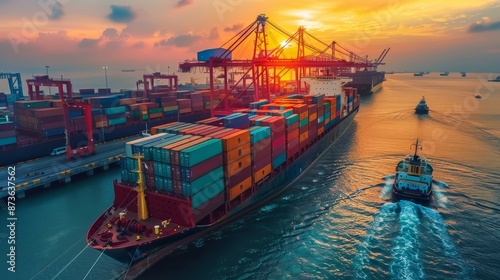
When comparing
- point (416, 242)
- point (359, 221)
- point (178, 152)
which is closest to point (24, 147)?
point (178, 152)

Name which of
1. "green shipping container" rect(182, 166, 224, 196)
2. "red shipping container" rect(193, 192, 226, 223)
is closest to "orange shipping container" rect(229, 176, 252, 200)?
"red shipping container" rect(193, 192, 226, 223)

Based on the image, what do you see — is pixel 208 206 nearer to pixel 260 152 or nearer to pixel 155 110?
pixel 260 152

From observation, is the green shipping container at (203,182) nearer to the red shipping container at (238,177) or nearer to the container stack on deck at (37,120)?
the red shipping container at (238,177)

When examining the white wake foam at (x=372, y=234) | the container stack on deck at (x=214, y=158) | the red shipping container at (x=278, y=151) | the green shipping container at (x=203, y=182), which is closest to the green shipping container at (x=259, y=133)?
the container stack on deck at (x=214, y=158)

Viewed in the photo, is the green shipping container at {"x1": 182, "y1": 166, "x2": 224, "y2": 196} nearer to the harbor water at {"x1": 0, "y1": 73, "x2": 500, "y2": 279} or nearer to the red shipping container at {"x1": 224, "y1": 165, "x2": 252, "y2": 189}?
the red shipping container at {"x1": 224, "y1": 165, "x2": 252, "y2": 189}

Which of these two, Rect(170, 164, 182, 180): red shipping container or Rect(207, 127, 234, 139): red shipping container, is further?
Rect(207, 127, 234, 139): red shipping container

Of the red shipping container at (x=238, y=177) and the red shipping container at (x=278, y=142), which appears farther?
the red shipping container at (x=278, y=142)
